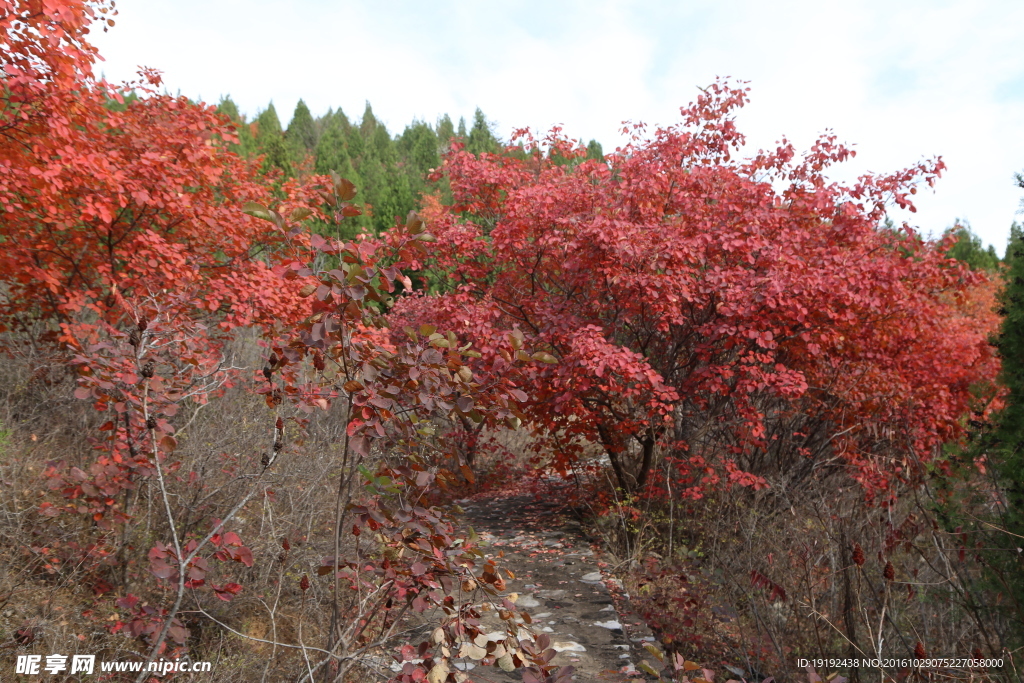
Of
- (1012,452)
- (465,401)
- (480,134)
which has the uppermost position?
(480,134)

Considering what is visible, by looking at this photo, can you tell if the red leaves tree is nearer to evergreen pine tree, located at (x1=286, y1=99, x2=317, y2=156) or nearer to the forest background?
the forest background

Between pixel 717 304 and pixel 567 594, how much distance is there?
9.92ft

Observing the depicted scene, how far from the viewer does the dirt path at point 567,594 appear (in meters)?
4.33

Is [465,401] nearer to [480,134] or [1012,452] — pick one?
[1012,452]

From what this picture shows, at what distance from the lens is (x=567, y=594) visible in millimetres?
5566

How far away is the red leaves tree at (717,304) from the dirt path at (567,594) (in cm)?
114

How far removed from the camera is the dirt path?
4328 millimetres

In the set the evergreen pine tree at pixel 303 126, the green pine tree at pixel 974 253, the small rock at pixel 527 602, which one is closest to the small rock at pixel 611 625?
the small rock at pixel 527 602

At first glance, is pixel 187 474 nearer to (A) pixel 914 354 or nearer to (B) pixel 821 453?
(B) pixel 821 453

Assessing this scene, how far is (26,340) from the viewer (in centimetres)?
666

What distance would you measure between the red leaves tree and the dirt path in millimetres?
1136

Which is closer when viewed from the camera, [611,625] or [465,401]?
[465,401]

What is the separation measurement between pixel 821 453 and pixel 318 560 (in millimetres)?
5974

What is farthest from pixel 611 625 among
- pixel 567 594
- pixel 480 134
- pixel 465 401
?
pixel 480 134
